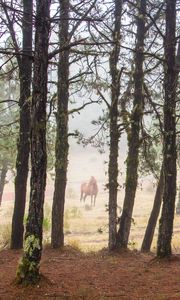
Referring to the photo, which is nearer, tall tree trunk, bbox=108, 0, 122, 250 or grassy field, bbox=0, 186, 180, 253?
tall tree trunk, bbox=108, 0, 122, 250

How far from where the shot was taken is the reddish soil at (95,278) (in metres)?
7.30

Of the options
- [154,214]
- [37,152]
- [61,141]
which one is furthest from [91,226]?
[37,152]

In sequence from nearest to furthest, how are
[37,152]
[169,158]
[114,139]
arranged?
[37,152] → [169,158] → [114,139]

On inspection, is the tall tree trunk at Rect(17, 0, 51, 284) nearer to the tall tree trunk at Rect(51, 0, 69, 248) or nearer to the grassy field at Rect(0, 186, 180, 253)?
the tall tree trunk at Rect(51, 0, 69, 248)

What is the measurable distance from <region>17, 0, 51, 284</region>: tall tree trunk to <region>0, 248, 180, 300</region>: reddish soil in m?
0.44

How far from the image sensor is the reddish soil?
7.30 meters

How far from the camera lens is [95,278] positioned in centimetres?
868

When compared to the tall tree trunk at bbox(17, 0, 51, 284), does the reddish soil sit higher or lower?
lower

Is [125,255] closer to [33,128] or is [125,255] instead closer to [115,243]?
[115,243]

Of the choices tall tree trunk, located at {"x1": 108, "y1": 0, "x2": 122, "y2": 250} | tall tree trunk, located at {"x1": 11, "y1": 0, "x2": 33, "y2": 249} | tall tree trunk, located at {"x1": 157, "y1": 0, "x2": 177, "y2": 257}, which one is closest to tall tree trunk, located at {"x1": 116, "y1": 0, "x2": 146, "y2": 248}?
tall tree trunk, located at {"x1": 108, "y1": 0, "x2": 122, "y2": 250}

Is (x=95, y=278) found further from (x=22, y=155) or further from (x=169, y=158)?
(x=22, y=155)

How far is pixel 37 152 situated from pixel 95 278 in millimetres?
2808

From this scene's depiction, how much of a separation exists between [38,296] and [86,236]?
15.8 metres

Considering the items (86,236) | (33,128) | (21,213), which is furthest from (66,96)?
(86,236)
